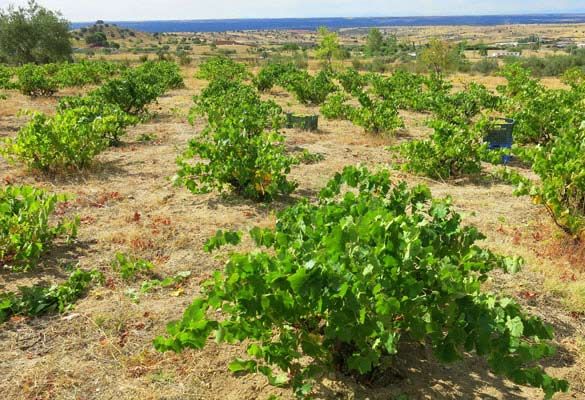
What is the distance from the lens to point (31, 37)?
30156mm

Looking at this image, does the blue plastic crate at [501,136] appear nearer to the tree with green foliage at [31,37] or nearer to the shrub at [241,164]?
the shrub at [241,164]

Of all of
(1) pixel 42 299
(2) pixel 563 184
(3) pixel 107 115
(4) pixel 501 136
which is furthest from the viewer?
(4) pixel 501 136

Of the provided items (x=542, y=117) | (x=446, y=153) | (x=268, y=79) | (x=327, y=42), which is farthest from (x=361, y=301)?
(x=327, y=42)

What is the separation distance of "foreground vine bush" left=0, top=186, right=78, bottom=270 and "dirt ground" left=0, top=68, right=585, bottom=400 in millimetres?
164

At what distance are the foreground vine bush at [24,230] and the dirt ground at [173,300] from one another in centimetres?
16

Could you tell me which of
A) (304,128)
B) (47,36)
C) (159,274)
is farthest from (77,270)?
(47,36)

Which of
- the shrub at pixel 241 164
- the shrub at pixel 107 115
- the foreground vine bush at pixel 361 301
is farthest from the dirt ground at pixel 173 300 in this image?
the shrub at pixel 107 115

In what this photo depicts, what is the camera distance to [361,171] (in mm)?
3654

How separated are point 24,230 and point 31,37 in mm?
30194

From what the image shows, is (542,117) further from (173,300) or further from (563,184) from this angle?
(173,300)

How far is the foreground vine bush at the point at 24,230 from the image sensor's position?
463 centimetres

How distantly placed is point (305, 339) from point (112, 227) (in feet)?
11.6

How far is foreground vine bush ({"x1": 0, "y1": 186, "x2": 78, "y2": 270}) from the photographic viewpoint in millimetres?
4633

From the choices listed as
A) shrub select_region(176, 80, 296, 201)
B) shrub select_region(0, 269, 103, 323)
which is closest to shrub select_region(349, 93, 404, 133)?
shrub select_region(176, 80, 296, 201)
